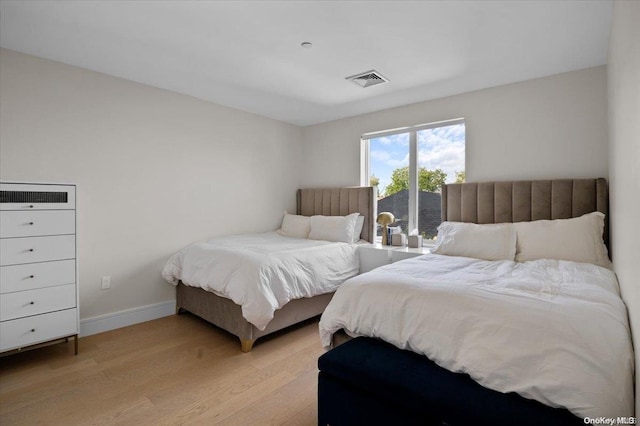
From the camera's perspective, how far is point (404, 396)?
1.33 m

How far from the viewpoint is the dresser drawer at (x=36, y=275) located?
223cm

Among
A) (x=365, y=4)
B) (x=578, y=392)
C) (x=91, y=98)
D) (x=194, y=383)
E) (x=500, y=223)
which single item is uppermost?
(x=365, y=4)

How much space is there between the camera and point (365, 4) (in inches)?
76.7

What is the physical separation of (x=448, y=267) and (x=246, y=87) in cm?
259

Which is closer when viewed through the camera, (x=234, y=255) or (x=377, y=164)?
(x=234, y=255)

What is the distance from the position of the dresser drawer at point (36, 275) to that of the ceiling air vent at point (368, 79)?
9.41 ft

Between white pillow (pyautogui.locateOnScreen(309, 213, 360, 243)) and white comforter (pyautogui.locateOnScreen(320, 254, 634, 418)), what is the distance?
175cm

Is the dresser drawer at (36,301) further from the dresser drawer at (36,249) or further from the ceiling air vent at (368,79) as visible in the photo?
the ceiling air vent at (368,79)

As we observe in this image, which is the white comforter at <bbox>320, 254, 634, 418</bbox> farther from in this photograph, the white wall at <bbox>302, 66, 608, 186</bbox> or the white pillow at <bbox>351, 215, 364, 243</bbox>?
the white pillow at <bbox>351, 215, 364, 243</bbox>

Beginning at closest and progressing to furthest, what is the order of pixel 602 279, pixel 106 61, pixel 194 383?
pixel 602 279
pixel 194 383
pixel 106 61

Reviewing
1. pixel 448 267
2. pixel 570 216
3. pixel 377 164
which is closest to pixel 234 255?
pixel 448 267

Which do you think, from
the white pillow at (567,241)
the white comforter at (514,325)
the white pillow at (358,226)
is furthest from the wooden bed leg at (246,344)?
the white pillow at (567,241)

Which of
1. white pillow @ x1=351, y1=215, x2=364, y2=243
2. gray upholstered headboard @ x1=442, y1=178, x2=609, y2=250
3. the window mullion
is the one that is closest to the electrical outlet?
white pillow @ x1=351, y1=215, x2=364, y2=243

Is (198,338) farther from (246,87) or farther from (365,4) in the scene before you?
(365,4)
